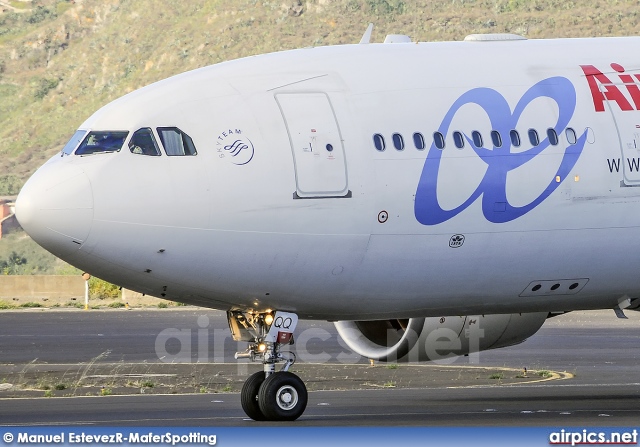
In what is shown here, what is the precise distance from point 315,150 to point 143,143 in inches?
85.3

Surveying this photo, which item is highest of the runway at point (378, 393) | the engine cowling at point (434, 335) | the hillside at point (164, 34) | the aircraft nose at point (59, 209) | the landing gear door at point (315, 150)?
the hillside at point (164, 34)

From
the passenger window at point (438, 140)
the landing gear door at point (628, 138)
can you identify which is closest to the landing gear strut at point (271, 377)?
the passenger window at point (438, 140)

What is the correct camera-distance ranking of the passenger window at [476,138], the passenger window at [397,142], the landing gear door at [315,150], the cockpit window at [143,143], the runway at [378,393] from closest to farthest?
the cockpit window at [143,143] < the landing gear door at [315,150] < the passenger window at [397,142] < the passenger window at [476,138] < the runway at [378,393]

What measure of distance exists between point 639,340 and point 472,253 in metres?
21.7

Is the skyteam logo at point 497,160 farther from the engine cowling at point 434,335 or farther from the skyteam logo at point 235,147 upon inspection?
the engine cowling at point 434,335

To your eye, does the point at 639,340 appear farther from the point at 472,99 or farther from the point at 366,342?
the point at 472,99

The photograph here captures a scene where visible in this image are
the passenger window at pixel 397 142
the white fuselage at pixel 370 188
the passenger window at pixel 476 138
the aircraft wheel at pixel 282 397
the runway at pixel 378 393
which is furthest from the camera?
the runway at pixel 378 393

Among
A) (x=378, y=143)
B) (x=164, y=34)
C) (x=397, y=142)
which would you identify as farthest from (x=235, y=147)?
(x=164, y=34)

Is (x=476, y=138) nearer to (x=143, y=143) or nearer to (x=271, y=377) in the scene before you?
(x=271, y=377)

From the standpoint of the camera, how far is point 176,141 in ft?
64.1

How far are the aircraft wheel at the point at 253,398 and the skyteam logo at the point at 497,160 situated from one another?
308 centimetres

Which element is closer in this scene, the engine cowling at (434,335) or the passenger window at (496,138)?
the passenger window at (496,138)

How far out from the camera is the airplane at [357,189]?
1928cm

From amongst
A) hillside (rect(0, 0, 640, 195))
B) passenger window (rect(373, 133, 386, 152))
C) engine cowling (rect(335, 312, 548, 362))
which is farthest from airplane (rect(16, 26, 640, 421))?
hillside (rect(0, 0, 640, 195))
